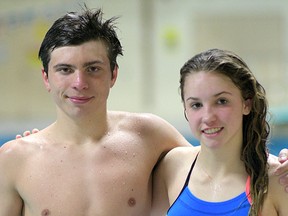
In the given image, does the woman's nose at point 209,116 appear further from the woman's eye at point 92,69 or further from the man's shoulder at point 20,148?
the man's shoulder at point 20,148

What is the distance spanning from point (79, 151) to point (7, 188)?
1.09 ft

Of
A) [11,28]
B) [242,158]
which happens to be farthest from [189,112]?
[11,28]

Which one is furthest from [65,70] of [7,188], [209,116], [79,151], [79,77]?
[209,116]

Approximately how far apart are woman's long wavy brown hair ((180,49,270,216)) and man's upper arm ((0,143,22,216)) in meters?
0.81

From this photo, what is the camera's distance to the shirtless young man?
256 centimetres

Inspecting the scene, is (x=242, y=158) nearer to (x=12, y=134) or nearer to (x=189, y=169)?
(x=189, y=169)

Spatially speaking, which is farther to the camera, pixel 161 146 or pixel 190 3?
pixel 190 3

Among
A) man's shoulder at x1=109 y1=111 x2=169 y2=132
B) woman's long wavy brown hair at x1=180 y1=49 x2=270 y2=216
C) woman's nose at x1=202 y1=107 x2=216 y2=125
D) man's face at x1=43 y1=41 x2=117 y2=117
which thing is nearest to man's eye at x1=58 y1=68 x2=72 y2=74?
man's face at x1=43 y1=41 x2=117 y2=117

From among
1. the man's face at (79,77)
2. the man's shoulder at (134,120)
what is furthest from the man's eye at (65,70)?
the man's shoulder at (134,120)

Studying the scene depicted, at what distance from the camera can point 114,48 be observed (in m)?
2.68

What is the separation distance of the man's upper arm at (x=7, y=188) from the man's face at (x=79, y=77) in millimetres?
326

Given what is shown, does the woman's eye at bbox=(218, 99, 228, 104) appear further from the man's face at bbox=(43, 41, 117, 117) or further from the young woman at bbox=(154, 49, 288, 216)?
the man's face at bbox=(43, 41, 117, 117)

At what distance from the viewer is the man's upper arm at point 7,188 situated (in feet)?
8.64

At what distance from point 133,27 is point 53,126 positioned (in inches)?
256
